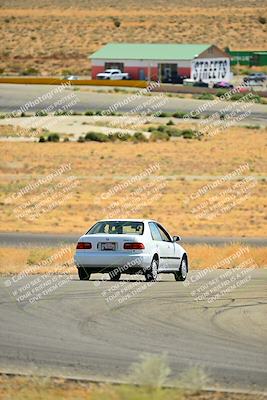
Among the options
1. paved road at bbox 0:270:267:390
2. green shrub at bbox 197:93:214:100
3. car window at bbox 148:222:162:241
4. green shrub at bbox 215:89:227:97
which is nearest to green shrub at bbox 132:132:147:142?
green shrub at bbox 197:93:214:100

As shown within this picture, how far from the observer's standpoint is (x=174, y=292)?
806 inches

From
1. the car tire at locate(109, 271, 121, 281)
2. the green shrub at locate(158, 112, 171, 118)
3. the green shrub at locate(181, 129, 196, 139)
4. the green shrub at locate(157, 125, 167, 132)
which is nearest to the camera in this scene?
the car tire at locate(109, 271, 121, 281)

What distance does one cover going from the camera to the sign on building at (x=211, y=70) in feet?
400

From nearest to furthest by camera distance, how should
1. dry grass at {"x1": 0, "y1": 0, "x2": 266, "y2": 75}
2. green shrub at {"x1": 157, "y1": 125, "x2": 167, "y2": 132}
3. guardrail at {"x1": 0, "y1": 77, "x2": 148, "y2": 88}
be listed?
1. green shrub at {"x1": 157, "y1": 125, "x2": 167, "y2": 132}
2. guardrail at {"x1": 0, "y1": 77, "x2": 148, "y2": 88}
3. dry grass at {"x1": 0, "y1": 0, "x2": 266, "y2": 75}

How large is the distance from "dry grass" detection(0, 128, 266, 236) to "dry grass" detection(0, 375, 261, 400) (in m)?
27.9

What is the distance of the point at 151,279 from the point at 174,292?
1.99m

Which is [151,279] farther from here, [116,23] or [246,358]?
[116,23]

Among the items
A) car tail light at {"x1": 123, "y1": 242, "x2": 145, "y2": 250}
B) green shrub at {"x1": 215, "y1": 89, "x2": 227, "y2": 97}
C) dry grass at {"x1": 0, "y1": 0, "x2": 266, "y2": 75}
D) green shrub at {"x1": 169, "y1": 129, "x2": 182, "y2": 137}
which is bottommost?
dry grass at {"x1": 0, "y1": 0, "x2": 266, "y2": 75}

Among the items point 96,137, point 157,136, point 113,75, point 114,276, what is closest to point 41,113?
point 157,136

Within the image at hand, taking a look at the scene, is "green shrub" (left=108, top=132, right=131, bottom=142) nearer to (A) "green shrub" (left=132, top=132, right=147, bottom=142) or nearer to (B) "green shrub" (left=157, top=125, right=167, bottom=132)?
(A) "green shrub" (left=132, top=132, right=147, bottom=142)

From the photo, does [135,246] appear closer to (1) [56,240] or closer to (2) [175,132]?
(1) [56,240]

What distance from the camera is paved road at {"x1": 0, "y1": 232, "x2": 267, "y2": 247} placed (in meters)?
34.1

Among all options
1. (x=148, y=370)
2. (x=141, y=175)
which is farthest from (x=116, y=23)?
(x=148, y=370)

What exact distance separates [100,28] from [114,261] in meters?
147
